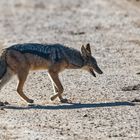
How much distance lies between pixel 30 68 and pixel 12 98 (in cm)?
103

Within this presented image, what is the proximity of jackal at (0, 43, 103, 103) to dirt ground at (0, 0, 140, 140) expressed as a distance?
468 millimetres

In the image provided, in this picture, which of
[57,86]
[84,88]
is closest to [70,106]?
[57,86]

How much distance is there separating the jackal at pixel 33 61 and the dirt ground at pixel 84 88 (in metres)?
0.47

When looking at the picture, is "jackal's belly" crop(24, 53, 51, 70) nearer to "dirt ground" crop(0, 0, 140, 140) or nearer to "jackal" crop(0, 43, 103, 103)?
"jackal" crop(0, 43, 103, 103)

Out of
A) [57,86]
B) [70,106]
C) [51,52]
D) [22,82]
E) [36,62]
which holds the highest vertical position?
[51,52]

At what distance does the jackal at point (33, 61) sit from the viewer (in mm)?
16312

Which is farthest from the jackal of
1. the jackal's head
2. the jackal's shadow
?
the jackal's shadow

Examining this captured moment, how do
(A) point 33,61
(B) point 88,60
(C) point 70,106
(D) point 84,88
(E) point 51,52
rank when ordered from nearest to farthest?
(C) point 70,106
(A) point 33,61
(E) point 51,52
(B) point 88,60
(D) point 84,88

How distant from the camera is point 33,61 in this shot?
645 inches

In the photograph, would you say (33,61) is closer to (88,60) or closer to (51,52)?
(51,52)

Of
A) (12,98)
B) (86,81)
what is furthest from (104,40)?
(12,98)

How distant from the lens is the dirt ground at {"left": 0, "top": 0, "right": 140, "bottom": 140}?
14.1 metres

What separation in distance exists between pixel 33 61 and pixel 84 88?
6.80ft

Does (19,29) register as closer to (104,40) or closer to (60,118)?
(104,40)
